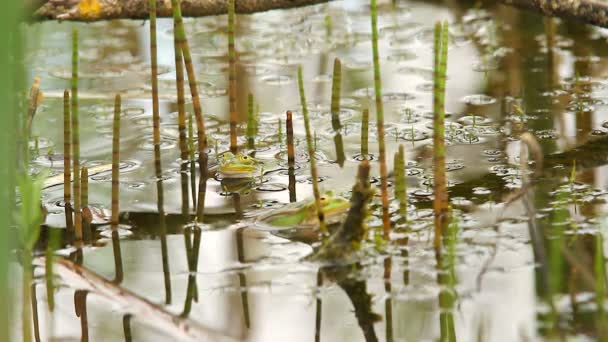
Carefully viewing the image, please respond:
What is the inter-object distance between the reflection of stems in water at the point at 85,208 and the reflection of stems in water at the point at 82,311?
42 centimetres

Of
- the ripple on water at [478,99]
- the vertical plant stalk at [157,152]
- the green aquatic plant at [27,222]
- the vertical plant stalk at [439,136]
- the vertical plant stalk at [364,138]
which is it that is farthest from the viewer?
the ripple on water at [478,99]

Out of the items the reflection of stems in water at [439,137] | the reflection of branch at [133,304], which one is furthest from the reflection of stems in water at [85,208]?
the reflection of stems in water at [439,137]

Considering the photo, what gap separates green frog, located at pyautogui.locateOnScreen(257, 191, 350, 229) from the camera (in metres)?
3.03

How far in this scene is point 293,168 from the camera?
11.9 ft

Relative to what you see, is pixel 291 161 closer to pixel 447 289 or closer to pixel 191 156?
pixel 191 156

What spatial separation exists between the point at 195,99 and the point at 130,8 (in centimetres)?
59

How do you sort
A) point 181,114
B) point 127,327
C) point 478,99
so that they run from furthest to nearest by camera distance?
1. point 478,99
2. point 181,114
3. point 127,327

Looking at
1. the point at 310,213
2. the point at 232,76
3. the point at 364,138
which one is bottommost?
the point at 310,213

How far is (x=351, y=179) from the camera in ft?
11.6

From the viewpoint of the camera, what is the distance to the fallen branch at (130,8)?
12.7 feet

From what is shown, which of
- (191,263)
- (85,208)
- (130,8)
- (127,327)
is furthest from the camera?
(130,8)

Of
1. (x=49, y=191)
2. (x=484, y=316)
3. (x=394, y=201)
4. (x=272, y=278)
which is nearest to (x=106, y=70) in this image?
(x=49, y=191)

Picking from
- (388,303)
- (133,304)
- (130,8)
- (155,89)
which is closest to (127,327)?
(133,304)

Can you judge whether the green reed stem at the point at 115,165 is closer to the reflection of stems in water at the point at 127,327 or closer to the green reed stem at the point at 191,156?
the green reed stem at the point at 191,156
